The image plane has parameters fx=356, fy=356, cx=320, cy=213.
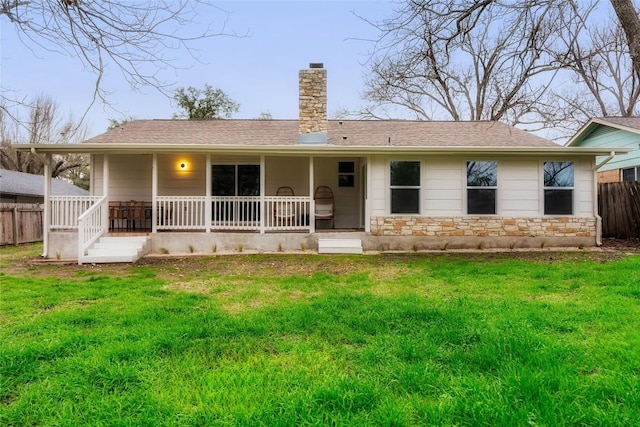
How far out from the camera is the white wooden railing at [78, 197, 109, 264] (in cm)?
732

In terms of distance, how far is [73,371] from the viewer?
8.13 ft

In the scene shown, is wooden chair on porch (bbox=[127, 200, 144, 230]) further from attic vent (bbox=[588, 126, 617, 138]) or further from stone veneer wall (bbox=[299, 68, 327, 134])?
attic vent (bbox=[588, 126, 617, 138])

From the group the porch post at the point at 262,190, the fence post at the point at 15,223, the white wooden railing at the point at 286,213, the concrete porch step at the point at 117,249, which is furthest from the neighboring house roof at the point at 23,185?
the porch post at the point at 262,190

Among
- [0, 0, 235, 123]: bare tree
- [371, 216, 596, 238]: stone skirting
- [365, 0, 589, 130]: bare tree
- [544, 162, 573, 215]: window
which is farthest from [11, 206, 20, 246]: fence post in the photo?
[544, 162, 573, 215]: window

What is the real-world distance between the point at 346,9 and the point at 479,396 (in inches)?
210

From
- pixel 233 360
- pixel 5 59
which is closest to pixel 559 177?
pixel 233 360

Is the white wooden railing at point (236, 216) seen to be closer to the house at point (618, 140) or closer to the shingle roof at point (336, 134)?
the shingle roof at point (336, 134)

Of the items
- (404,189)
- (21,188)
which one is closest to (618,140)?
(404,189)

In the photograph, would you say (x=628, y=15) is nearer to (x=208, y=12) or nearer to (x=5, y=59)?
(x=208, y=12)

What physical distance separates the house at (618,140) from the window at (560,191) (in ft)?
9.69

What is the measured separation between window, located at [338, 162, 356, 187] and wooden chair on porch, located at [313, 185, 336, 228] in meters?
0.48

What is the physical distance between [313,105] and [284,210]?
9.94ft

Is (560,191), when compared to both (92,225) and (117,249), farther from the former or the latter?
(92,225)

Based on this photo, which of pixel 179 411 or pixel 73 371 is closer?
pixel 179 411
